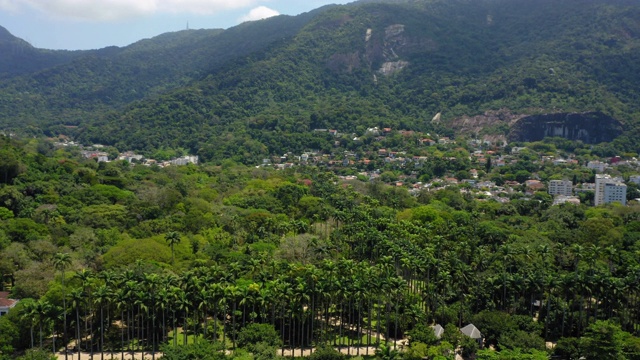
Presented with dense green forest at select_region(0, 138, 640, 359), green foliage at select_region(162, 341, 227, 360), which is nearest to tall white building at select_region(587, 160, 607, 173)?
dense green forest at select_region(0, 138, 640, 359)

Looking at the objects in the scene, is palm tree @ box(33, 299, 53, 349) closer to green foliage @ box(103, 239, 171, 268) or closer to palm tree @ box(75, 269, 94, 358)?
palm tree @ box(75, 269, 94, 358)

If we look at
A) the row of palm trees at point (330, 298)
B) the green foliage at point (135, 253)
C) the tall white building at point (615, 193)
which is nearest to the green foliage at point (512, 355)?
the row of palm trees at point (330, 298)

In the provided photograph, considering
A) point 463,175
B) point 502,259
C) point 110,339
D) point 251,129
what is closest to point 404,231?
point 502,259

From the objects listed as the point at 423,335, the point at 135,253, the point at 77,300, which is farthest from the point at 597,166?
the point at 77,300

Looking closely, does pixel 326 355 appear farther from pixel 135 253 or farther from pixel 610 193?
pixel 610 193

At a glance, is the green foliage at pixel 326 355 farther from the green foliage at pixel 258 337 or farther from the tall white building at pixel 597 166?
the tall white building at pixel 597 166
